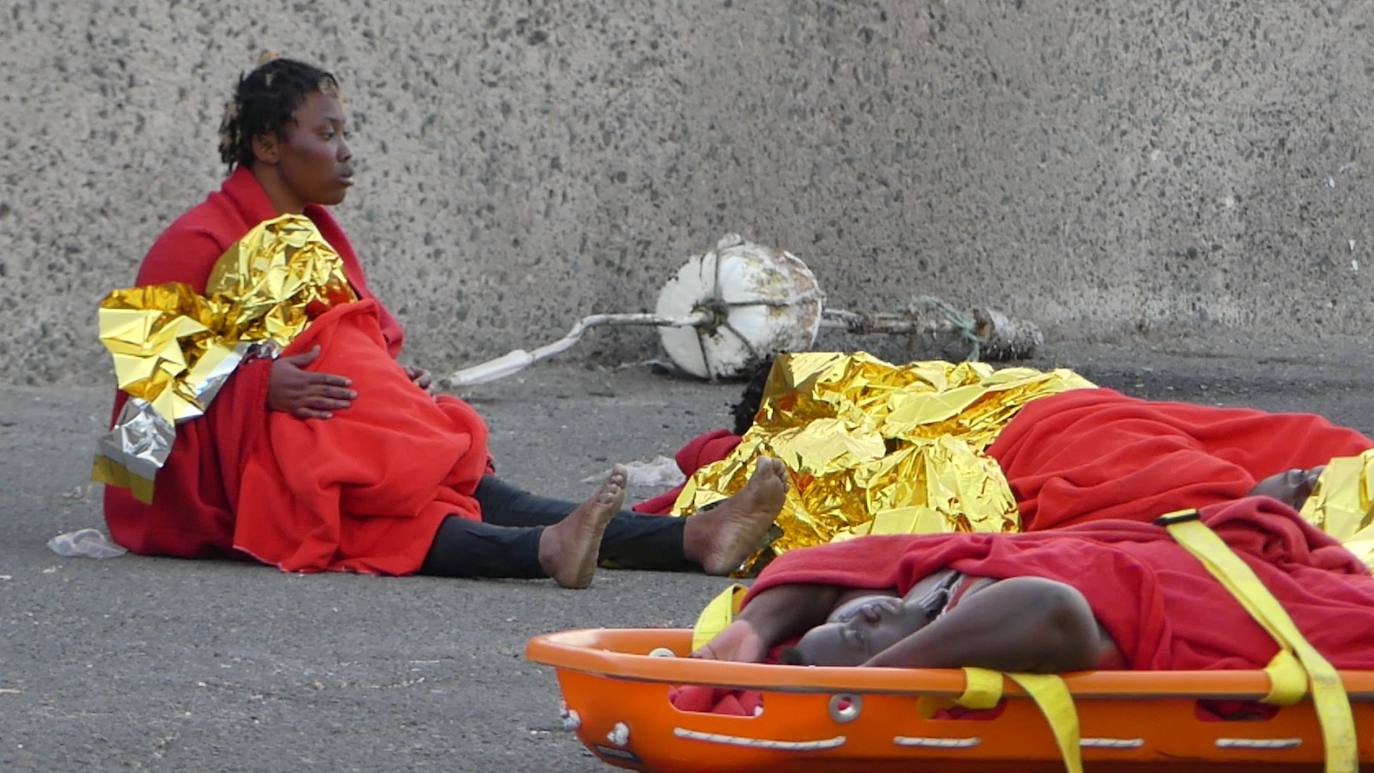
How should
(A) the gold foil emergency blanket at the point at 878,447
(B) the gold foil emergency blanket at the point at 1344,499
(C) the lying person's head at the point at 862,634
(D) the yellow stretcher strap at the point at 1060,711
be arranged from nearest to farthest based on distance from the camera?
(D) the yellow stretcher strap at the point at 1060,711 < (C) the lying person's head at the point at 862,634 < (B) the gold foil emergency blanket at the point at 1344,499 < (A) the gold foil emergency blanket at the point at 878,447

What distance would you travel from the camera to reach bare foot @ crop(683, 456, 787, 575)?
4320 millimetres

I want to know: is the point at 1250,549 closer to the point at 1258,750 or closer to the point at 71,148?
the point at 1258,750

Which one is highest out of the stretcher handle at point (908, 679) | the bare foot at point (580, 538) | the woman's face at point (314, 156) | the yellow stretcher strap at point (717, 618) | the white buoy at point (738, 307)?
the woman's face at point (314, 156)

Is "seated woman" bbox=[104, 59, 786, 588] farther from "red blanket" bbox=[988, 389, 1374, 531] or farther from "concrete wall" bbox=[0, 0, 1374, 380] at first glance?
"concrete wall" bbox=[0, 0, 1374, 380]

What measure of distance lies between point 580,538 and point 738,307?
3.82m

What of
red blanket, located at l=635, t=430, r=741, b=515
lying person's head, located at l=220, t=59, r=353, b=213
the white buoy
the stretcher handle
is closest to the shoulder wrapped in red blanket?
lying person's head, located at l=220, t=59, r=353, b=213

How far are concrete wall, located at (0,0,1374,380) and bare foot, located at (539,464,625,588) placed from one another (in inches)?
128

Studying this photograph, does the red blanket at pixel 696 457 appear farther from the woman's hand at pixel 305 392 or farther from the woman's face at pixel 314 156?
the woman's face at pixel 314 156

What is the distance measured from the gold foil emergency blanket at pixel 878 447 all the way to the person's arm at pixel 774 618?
4.34 feet

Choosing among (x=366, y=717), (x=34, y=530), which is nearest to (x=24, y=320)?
(x=34, y=530)

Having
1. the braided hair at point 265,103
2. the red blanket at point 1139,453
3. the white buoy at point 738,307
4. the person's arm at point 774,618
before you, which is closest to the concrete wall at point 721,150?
the white buoy at point 738,307

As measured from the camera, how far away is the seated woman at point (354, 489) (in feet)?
14.6

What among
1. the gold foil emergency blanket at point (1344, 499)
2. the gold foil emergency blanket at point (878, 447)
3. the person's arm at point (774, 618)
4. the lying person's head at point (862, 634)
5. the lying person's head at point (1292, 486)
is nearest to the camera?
the lying person's head at point (862, 634)

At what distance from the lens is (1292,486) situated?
12.9ft
